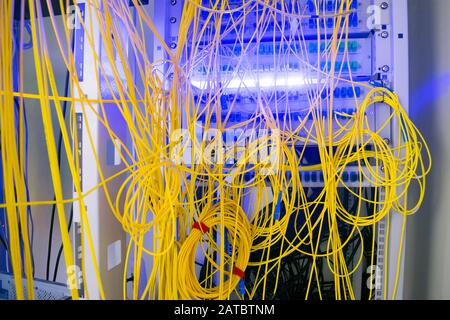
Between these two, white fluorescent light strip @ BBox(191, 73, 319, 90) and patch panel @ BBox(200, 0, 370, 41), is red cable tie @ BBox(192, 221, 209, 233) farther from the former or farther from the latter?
patch panel @ BBox(200, 0, 370, 41)

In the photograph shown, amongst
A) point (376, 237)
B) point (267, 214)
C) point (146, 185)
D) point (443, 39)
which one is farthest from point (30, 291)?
point (443, 39)

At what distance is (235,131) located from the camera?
2.86 ft

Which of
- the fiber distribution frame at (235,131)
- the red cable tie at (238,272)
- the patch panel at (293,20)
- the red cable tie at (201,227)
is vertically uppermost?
the patch panel at (293,20)

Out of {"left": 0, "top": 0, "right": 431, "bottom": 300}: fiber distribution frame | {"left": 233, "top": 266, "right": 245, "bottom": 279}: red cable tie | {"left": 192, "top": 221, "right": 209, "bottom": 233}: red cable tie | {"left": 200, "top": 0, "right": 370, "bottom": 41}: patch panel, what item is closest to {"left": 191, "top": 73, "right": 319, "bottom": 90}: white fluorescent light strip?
{"left": 0, "top": 0, "right": 431, "bottom": 300}: fiber distribution frame

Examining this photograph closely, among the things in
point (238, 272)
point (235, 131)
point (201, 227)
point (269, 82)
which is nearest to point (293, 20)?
point (269, 82)

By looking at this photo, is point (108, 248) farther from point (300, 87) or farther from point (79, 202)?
point (300, 87)

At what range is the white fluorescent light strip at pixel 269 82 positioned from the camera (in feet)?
2.81

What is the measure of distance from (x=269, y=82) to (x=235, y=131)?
22cm

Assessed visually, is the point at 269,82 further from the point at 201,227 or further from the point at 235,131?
the point at 201,227

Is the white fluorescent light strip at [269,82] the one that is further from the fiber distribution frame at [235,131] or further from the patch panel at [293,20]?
the patch panel at [293,20]

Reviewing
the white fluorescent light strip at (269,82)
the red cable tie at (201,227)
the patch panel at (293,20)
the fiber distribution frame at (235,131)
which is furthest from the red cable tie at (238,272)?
the patch panel at (293,20)

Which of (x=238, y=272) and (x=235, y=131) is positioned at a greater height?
(x=235, y=131)

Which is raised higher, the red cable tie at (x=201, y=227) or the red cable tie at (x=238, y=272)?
the red cable tie at (x=201, y=227)
